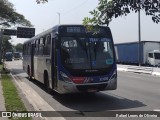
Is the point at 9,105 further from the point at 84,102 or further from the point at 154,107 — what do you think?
the point at 154,107

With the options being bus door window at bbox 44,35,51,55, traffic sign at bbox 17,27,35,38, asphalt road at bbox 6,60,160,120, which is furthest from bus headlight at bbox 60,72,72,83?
traffic sign at bbox 17,27,35,38

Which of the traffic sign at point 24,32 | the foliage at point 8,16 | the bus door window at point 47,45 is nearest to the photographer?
the bus door window at point 47,45

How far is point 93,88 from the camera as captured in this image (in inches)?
535

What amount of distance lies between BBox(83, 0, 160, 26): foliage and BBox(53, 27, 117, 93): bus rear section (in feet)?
21.5

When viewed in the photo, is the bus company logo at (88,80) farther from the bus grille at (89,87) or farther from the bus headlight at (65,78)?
the bus headlight at (65,78)

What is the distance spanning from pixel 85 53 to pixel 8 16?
26572mm

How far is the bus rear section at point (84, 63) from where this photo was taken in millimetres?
13422

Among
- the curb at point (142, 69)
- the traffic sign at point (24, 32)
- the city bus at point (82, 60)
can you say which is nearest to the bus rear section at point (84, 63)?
the city bus at point (82, 60)

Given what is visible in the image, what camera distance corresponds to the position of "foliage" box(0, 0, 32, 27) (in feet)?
124

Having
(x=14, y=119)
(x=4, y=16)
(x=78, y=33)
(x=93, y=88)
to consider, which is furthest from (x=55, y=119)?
(x=4, y=16)

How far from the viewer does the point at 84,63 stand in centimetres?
1360

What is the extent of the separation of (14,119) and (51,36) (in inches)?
240

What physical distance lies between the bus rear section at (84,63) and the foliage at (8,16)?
24.8 metres

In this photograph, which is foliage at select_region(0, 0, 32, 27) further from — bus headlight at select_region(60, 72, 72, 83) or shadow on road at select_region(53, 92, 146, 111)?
bus headlight at select_region(60, 72, 72, 83)
